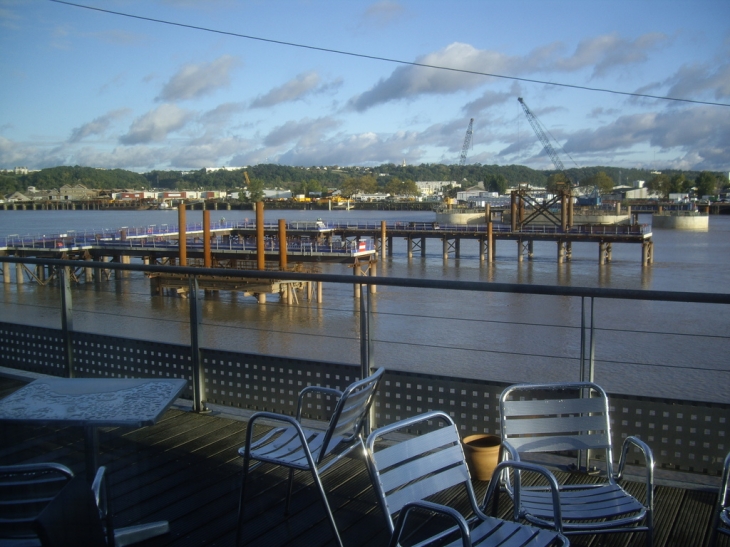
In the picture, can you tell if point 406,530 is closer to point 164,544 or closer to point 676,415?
point 164,544

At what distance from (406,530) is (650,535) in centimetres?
92

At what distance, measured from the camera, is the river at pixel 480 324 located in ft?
51.7

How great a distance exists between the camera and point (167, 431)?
3.77 meters

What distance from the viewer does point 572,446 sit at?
8.29 ft

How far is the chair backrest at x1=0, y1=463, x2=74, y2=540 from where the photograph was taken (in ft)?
5.02

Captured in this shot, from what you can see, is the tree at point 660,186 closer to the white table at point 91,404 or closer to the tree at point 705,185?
the tree at point 705,185

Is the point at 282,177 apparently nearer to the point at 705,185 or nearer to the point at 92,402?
the point at 92,402

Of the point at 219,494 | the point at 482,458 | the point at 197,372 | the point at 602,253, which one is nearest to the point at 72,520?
the point at 219,494

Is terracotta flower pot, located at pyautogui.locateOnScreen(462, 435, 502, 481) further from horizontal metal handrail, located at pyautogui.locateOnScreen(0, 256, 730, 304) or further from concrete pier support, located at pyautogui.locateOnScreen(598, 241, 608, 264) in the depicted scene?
concrete pier support, located at pyautogui.locateOnScreen(598, 241, 608, 264)

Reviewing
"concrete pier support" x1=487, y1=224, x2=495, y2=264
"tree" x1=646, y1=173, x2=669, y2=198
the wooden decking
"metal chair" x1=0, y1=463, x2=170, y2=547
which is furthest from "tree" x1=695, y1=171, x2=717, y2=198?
"metal chair" x1=0, y1=463, x2=170, y2=547

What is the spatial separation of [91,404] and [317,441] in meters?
0.85

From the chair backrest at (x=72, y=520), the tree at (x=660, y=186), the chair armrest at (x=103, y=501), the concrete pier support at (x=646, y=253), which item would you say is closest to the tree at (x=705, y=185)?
the tree at (x=660, y=186)

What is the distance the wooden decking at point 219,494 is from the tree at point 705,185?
140 metres

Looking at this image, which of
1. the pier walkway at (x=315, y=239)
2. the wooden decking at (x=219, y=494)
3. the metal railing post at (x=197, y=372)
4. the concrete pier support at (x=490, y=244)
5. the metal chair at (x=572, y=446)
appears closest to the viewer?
the metal chair at (x=572, y=446)
